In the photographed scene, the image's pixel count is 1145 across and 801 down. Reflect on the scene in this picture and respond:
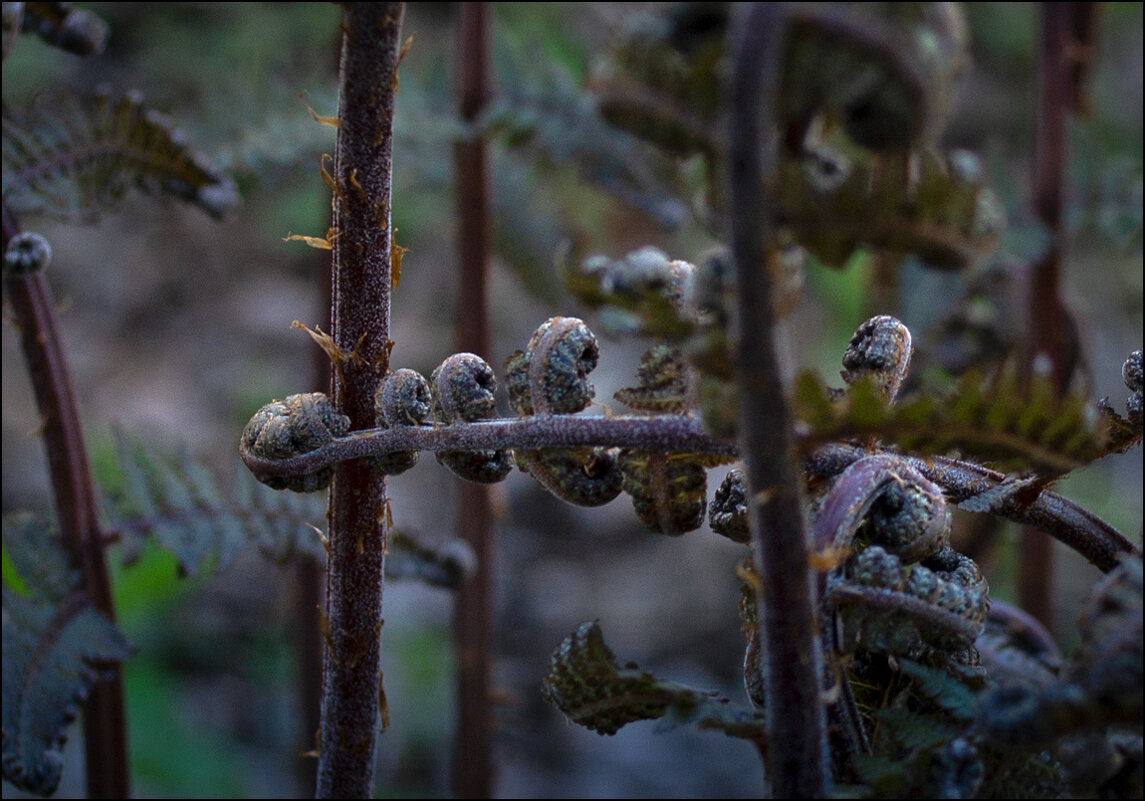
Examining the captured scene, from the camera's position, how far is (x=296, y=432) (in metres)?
0.80

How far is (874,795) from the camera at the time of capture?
71cm

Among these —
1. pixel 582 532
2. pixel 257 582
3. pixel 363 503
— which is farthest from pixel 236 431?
pixel 363 503

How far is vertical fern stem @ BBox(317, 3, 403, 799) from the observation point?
28.8 inches

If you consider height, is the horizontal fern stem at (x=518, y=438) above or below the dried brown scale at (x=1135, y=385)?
below

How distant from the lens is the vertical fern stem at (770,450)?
548mm

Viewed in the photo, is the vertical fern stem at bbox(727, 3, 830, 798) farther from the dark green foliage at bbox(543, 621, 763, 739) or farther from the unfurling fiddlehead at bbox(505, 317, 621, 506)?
the unfurling fiddlehead at bbox(505, 317, 621, 506)

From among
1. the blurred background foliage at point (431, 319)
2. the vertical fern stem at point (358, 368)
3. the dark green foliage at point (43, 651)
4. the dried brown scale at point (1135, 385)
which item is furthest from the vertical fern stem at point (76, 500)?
the dried brown scale at point (1135, 385)

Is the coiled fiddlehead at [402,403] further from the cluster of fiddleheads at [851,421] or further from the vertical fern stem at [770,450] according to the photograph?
the vertical fern stem at [770,450]

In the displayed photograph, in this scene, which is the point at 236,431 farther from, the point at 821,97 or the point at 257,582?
the point at 821,97

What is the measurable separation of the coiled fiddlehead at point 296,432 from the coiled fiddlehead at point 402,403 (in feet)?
0.14

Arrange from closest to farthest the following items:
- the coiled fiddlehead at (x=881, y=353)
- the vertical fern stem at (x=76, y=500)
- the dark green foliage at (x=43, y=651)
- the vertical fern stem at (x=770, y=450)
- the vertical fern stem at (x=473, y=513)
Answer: the vertical fern stem at (x=770, y=450) → the coiled fiddlehead at (x=881, y=353) → the dark green foliage at (x=43, y=651) → the vertical fern stem at (x=76, y=500) → the vertical fern stem at (x=473, y=513)

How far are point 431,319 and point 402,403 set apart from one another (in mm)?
3178

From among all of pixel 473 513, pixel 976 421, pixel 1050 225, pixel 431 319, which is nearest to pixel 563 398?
pixel 976 421

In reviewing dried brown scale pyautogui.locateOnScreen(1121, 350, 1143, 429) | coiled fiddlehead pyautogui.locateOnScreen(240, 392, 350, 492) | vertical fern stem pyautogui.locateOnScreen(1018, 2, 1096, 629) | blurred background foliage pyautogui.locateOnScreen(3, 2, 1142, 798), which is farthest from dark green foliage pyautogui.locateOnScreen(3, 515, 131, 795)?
vertical fern stem pyautogui.locateOnScreen(1018, 2, 1096, 629)
